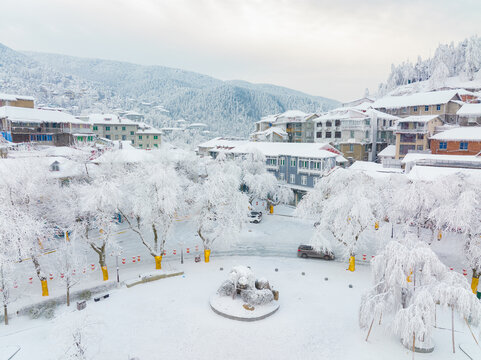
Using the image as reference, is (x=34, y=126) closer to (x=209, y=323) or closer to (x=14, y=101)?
(x=14, y=101)

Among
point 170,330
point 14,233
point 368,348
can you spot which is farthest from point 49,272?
point 368,348

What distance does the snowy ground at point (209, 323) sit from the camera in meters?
14.8

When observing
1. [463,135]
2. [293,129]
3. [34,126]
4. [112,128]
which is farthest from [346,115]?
[112,128]

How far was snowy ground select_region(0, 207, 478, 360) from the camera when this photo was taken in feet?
48.4

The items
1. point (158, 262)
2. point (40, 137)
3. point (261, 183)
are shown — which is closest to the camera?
point (158, 262)

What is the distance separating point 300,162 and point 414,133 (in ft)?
65.2

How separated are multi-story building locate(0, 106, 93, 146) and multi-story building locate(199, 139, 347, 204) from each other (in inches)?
1444

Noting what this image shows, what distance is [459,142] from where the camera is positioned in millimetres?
42156

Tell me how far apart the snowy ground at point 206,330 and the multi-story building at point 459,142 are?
3246cm

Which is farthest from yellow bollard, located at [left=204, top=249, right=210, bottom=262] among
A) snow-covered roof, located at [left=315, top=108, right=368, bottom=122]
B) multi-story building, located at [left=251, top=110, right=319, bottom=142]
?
multi-story building, located at [left=251, top=110, right=319, bottom=142]

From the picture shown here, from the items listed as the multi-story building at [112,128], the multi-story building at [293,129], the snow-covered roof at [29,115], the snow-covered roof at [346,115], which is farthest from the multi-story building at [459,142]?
the multi-story building at [112,128]

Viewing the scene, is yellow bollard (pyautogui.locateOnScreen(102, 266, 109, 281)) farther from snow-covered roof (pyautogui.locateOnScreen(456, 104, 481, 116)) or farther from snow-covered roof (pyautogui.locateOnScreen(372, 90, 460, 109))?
snow-covered roof (pyautogui.locateOnScreen(372, 90, 460, 109))

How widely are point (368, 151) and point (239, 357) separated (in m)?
51.8

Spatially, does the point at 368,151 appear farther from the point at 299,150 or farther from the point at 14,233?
the point at 14,233
